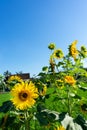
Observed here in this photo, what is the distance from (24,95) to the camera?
8.09 feet

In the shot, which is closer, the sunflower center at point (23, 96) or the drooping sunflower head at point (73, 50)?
the sunflower center at point (23, 96)

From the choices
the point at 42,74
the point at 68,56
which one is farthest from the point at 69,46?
the point at 42,74

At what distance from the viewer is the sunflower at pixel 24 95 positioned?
2.38 metres

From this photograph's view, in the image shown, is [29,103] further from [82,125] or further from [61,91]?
[61,91]

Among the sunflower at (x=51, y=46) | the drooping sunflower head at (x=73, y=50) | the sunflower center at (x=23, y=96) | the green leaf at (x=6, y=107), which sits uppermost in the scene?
the sunflower at (x=51, y=46)

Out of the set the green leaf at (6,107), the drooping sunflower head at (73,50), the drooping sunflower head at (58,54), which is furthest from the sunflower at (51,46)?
the green leaf at (6,107)

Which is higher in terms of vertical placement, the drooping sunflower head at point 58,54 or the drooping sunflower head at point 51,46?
the drooping sunflower head at point 51,46

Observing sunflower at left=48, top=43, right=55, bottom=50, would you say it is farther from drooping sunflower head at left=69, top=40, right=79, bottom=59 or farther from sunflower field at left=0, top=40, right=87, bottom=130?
drooping sunflower head at left=69, top=40, right=79, bottom=59

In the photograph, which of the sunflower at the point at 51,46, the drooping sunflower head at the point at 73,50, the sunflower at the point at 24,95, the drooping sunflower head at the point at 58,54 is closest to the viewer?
the sunflower at the point at 24,95

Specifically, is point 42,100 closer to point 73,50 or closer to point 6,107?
point 6,107

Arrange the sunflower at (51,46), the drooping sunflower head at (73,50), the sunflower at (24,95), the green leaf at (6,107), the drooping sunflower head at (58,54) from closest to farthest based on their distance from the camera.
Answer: the sunflower at (24,95) < the green leaf at (6,107) < the drooping sunflower head at (73,50) < the drooping sunflower head at (58,54) < the sunflower at (51,46)

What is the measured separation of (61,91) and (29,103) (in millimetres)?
1223

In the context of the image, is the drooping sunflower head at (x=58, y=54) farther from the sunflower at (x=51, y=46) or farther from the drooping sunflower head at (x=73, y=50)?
the drooping sunflower head at (x=73, y=50)

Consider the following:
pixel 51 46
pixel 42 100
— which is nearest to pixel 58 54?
pixel 51 46
